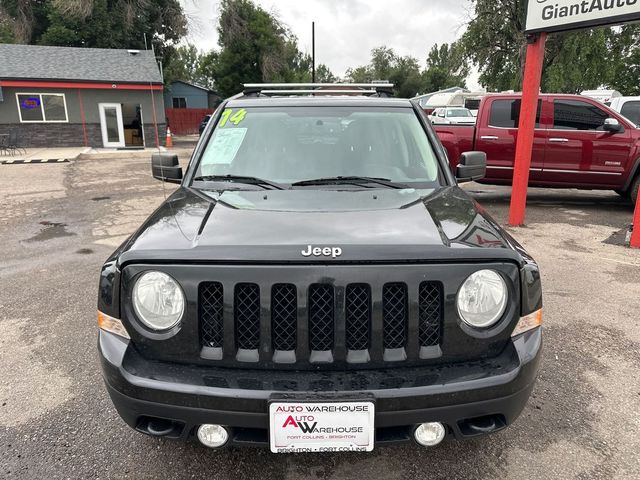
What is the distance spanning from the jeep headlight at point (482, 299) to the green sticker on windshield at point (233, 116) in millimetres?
2054

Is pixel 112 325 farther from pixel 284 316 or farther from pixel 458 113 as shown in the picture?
pixel 458 113

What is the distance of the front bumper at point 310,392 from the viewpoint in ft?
5.88

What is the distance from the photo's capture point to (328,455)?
241cm

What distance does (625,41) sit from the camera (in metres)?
23.9

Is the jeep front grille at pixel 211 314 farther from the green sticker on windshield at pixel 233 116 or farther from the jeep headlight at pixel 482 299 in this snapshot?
the green sticker on windshield at pixel 233 116

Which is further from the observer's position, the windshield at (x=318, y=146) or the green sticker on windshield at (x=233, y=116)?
the green sticker on windshield at (x=233, y=116)

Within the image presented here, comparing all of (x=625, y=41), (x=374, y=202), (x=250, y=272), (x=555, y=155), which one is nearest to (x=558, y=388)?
(x=374, y=202)

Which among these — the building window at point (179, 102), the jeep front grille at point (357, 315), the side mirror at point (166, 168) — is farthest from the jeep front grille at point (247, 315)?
the building window at point (179, 102)

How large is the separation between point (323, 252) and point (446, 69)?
4009 centimetres

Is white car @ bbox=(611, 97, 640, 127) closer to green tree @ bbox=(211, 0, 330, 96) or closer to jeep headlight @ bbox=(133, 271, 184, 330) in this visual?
jeep headlight @ bbox=(133, 271, 184, 330)

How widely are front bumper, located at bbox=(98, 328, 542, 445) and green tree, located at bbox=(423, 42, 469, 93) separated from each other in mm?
26136

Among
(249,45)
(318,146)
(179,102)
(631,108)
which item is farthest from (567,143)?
(179,102)

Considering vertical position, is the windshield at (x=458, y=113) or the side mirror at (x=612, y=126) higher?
the windshield at (x=458, y=113)

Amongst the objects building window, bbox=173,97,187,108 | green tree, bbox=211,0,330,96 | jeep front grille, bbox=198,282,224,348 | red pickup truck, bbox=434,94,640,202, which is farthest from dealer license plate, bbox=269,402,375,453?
building window, bbox=173,97,187,108
